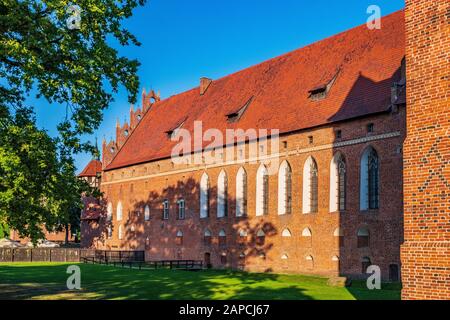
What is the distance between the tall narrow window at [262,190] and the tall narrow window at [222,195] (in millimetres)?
3093

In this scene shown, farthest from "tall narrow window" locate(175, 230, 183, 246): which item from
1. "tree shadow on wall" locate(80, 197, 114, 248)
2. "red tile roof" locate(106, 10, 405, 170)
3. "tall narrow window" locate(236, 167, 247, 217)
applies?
"tree shadow on wall" locate(80, 197, 114, 248)

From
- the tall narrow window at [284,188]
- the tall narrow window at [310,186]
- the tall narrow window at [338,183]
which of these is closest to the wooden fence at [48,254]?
the tall narrow window at [284,188]

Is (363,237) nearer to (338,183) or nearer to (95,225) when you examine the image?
(338,183)

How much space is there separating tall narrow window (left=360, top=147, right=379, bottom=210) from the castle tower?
1454 centimetres

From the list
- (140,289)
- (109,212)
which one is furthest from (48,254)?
(140,289)

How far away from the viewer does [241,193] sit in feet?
113

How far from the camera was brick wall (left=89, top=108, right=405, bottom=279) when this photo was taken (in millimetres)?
25750

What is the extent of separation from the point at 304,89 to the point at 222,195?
815 centimetres

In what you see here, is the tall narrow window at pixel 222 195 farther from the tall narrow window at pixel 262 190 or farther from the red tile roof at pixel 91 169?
the red tile roof at pixel 91 169

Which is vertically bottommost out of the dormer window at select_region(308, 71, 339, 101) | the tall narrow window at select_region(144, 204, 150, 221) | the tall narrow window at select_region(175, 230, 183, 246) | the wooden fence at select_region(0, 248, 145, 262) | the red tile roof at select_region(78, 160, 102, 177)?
the wooden fence at select_region(0, 248, 145, 262)

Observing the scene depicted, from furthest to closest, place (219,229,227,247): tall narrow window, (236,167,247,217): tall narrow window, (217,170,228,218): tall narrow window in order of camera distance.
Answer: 1. (217,170,228,218): tall narrow window
2. (219,229,227,247): tall narrow window
3. (236,167,247,217): tall narrow window

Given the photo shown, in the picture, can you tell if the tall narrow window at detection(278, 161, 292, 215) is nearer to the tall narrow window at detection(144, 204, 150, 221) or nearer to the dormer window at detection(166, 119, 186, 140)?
the dormer window at detection(166, 119, 186, 140)
